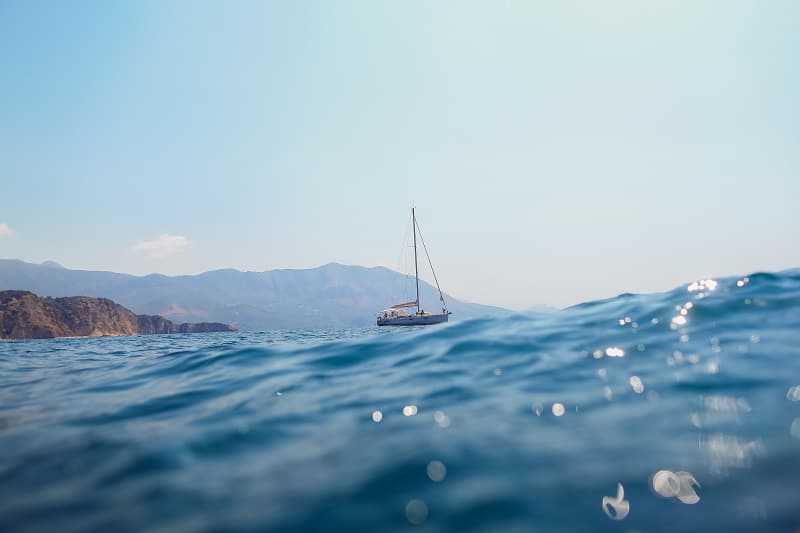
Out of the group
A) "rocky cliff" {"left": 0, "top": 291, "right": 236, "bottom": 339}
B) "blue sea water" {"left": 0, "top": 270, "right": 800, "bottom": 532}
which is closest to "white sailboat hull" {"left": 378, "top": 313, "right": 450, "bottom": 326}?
"blue sea water" {"left": 0, "top": 270, "right": 800, "bottom": 532}

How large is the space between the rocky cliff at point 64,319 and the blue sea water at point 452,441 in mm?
111770

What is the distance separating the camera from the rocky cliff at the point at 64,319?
88688 mm

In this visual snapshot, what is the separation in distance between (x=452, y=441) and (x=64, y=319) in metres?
130

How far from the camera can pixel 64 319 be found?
332 ft

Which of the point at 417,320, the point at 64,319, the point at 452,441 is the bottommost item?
the point at 417,320

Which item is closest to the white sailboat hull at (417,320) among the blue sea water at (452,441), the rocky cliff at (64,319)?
the blue sea water at (452,441)

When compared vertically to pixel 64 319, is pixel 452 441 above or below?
below

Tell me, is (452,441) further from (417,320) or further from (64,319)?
(64,319)

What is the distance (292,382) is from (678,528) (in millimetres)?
5599

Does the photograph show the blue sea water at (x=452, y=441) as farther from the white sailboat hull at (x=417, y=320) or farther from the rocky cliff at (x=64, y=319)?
the rocky cliff at (x=64, y=319)

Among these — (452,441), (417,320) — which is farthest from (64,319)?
(452,441)

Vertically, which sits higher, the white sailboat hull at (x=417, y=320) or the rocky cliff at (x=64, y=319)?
the rocky cliff at (x=64, y=319)

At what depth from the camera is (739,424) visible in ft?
12.4

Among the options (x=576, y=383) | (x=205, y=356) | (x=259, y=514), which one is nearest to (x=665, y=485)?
(x=576, y=383)
